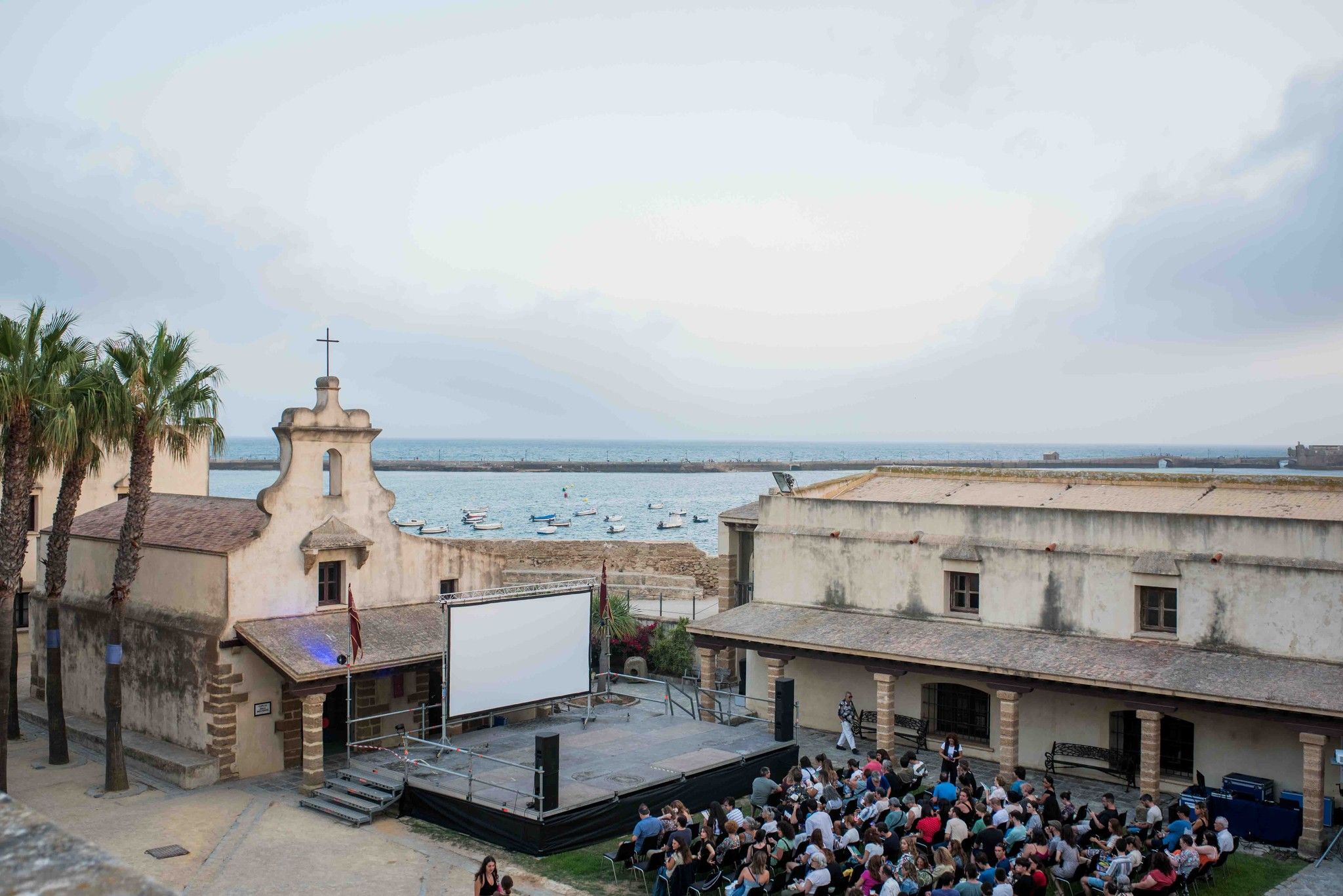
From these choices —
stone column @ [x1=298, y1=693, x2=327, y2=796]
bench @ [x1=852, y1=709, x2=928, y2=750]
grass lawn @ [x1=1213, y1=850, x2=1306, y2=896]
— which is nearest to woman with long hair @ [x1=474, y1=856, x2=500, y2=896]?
stone column @ [x1=298, y1=693, x2=327, y2=796]

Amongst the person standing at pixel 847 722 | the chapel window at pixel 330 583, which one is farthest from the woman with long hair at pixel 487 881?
the chapel window at pixel 330 583

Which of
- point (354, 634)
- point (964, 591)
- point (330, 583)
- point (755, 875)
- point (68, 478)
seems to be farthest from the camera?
point (964, 591)

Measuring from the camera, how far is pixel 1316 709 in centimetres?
2000

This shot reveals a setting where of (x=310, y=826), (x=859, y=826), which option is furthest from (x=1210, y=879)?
(x=310, y=826)

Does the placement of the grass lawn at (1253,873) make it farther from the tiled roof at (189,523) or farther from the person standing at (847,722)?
the tiled roof at (189,523)

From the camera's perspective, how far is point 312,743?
23.9 meters

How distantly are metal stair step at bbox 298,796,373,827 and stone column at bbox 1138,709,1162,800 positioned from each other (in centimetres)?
1587

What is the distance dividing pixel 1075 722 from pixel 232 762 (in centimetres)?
1944

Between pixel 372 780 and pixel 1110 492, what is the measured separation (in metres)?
20.1

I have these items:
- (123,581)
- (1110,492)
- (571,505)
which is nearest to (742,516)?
(1110,492)

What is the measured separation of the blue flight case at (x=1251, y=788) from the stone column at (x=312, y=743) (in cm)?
1900

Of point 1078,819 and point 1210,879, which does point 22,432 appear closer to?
point 1078,819

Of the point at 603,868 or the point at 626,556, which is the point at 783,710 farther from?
the point at 626,556

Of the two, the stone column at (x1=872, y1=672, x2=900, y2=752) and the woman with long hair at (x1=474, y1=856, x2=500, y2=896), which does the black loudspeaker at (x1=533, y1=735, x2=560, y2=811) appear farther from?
the stone column at (x1=872, y1=672, x2=900, y2=752)
